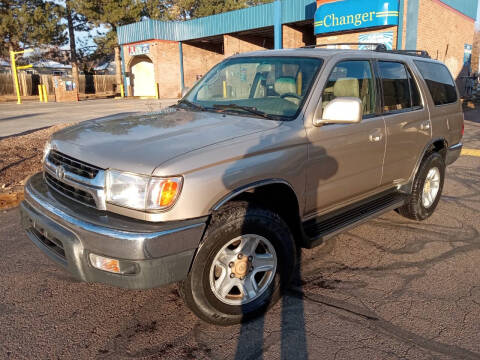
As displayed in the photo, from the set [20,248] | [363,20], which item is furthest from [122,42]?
[20,248]

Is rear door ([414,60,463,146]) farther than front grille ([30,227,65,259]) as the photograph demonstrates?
Yes

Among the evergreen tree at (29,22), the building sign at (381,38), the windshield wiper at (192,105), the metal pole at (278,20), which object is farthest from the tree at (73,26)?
the windshield wiper at (192,105)

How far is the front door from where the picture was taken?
3289mm

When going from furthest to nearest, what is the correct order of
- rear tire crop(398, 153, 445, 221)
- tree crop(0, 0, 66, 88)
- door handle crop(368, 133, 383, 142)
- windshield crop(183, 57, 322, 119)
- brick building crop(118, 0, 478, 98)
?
tree crop(0, 0, 66, 88) → brick building crop(118, 0, 478, 98) → rear tire crop(398, 153, 445, 221) → door handle crop(368, 133, 383, 142) → windshield crop(183, 57, 322, 119)

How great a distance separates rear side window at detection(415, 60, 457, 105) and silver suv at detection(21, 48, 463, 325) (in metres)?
0.36

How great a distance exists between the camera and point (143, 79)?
3428 centimetres

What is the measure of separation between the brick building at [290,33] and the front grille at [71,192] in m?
16.1

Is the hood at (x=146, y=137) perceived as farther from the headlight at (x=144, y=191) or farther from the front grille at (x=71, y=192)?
the front grille at (x=71, y=192)

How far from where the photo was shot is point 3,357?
2.56 metres

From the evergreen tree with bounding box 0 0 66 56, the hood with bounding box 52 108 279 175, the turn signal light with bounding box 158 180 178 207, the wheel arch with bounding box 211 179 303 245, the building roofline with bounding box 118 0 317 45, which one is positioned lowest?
the wheel arch with bounding box 211 179 303 245

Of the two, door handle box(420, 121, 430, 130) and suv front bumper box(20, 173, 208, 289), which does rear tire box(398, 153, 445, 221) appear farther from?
suv front bumper box(20, 173, 208, 289)

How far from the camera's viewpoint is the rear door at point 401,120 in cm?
403

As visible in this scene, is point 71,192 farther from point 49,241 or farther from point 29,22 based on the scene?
point 29,22

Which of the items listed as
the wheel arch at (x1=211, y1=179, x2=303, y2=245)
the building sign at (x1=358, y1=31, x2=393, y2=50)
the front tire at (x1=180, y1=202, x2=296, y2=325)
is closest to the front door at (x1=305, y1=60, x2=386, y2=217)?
the wheel arch at (x1=211, y1=179, x2=303, y2=245)
